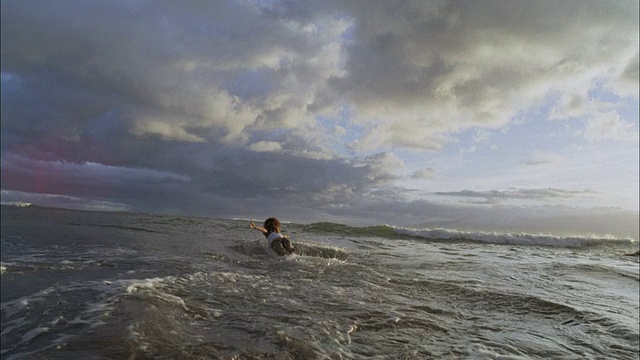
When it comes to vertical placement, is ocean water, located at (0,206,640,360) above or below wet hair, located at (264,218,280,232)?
below

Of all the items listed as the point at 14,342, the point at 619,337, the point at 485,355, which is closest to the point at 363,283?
the point at 485,355

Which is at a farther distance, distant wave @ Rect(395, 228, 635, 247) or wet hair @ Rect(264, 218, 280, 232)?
distant wave @ Rect(395, 228, 635, 247)

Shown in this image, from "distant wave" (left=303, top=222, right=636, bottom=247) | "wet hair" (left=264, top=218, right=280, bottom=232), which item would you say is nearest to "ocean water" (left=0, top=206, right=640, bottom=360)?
"wet hair" (left=264, top=218, right=280, bottom=232)

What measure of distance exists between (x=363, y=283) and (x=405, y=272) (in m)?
2.73

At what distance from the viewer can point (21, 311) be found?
207 inches

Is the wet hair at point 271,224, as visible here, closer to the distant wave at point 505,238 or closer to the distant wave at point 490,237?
the distant wave at point 490,237

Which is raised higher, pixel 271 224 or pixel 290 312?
pixel 271 224

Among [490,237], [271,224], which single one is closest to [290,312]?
[271,224]

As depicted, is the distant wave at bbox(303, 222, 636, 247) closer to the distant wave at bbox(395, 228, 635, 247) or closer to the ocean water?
the distant wave at bbox(395, 228, 635, 247)

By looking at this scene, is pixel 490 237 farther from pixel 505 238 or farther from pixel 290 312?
pixel 290 312

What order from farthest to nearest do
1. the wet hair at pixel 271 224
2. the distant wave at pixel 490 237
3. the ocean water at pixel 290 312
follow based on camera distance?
the distant wave at pixel 490 237 → the wet hair at pixel 271 224 → the ocean water at pixel 290 312

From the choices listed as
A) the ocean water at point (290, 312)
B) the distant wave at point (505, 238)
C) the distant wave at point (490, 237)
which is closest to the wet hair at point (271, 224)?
the ocean water at point (290, 312)

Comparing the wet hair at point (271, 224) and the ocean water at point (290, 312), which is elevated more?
the wet hair at point (271, 224)

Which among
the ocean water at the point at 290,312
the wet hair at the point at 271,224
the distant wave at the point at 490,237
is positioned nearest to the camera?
the ocean water at the point at 290,312
